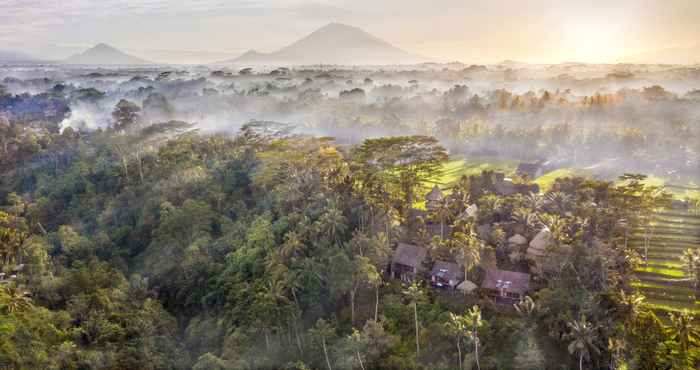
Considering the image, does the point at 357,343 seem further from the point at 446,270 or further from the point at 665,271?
the point at 665,271

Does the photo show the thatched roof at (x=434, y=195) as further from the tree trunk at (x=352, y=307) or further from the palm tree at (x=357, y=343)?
the palm tree at (x=357, y=343)

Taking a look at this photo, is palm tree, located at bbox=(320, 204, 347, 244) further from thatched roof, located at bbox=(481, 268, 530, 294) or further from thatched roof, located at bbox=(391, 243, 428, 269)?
thatched roof, located at bbox=(481, 268, 530, 294)

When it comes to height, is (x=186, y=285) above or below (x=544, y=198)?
below

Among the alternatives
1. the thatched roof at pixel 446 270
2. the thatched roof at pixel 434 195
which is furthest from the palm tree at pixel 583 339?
the thatched roof at pixel 434 195

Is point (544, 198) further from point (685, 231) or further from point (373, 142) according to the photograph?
point (373, 142)

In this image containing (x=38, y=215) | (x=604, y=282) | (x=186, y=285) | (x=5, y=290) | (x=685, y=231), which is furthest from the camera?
(x=38, y=215)

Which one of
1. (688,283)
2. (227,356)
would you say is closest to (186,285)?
(227,356)
